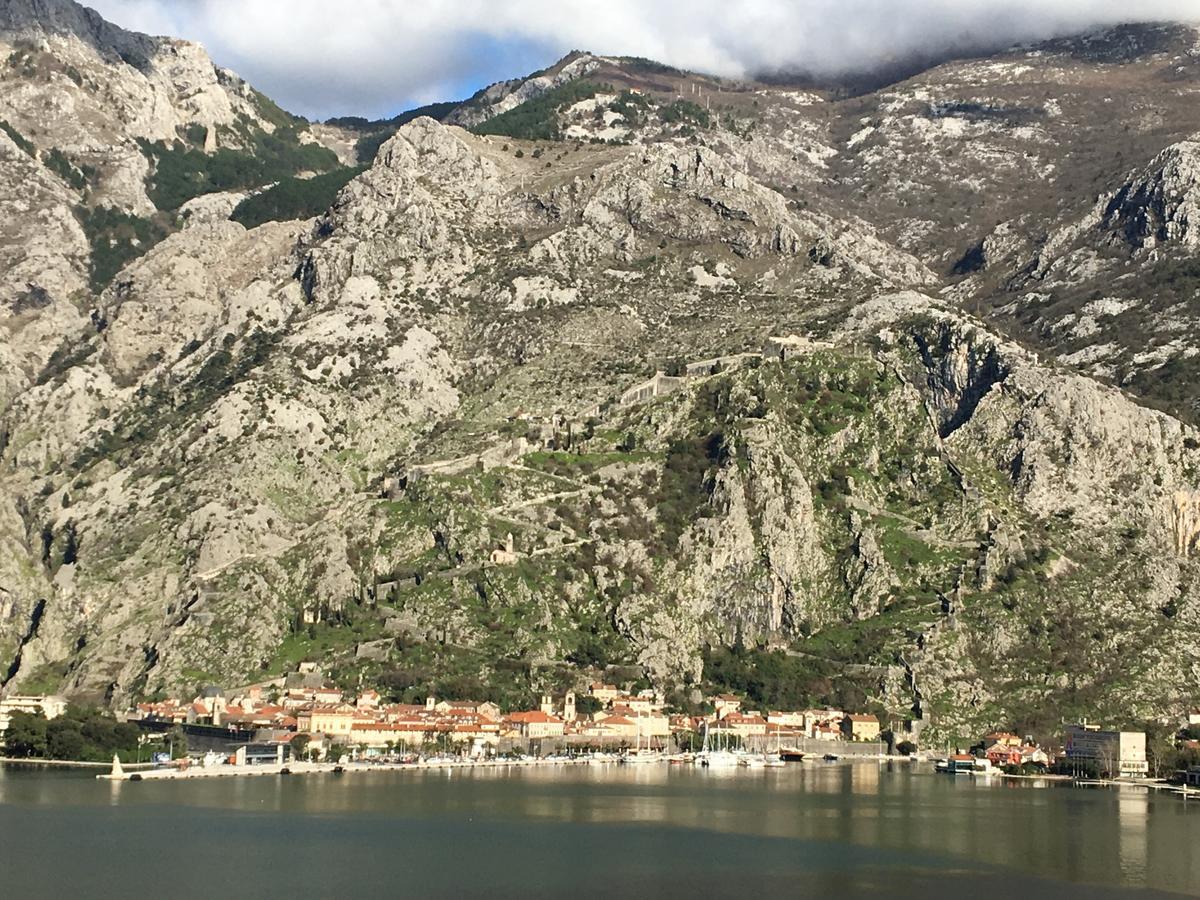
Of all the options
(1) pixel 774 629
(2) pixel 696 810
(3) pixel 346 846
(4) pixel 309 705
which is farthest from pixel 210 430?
(3) pixel 346 846

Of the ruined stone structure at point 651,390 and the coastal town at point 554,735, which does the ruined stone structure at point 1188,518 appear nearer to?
the coastal town at point 554,735

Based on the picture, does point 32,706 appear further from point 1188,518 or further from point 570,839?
point 1188,518

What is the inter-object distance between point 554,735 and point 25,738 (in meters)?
43.5

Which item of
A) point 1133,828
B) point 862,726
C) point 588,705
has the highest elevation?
point 588,705

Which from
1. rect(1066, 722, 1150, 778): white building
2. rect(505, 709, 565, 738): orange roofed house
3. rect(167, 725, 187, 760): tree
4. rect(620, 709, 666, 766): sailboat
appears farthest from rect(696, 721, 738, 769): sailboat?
rect(167, 725, 187, 760): tree

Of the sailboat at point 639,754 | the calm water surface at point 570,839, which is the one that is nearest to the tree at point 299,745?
the calm water surface at point 570,839

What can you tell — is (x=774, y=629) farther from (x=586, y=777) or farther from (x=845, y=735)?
(x=586, y=777)

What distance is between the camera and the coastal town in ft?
491

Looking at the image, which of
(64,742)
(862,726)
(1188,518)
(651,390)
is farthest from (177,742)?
(1188,518)

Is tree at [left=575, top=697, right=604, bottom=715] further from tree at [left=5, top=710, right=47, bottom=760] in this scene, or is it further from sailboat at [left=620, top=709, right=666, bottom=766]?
tree at [left=5, top=710, right=47, bottom=760]

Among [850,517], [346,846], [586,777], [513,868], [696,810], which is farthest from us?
[850,517]

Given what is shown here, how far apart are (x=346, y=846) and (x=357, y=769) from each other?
173ft

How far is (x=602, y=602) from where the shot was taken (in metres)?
167

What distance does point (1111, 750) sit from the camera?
157 meters
